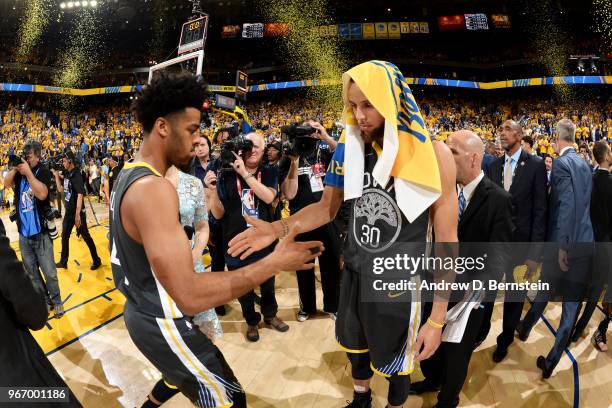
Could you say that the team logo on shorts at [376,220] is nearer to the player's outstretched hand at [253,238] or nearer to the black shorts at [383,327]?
the black shorts at [383,327]

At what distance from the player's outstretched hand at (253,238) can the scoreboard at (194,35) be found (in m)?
9.44

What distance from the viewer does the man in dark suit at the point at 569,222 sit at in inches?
112

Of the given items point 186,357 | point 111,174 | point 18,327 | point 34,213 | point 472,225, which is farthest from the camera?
point 111,174

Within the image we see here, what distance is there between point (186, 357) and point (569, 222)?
A: 3.06 m

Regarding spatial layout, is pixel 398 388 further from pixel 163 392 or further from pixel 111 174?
pixel 111 174

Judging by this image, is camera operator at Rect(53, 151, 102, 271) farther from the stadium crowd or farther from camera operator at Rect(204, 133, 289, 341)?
Answer: the stadium crowd

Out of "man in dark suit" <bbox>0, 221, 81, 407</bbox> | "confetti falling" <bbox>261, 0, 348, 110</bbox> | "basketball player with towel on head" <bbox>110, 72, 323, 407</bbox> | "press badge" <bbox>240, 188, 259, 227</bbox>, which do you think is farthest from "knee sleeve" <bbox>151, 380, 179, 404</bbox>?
"confetti falling" <bbox>261, 0, 348, 110</bbox>

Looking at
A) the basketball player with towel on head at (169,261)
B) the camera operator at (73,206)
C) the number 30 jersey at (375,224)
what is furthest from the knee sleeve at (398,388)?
the camera operator at (73,206)

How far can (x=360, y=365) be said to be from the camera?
2.05 metres

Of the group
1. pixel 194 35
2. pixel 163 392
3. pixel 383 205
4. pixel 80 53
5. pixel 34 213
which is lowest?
pixel 163 392

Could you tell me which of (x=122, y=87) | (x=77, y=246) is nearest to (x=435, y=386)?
(x=77, y=246)

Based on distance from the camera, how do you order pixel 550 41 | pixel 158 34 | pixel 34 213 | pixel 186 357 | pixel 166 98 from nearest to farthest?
1. pixel 166 98
2. pixel 186 357
3. pixel 34 213
4. pixel 550 41
5. pixel 158 34

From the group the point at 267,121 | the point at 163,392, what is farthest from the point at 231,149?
the point at 267,121

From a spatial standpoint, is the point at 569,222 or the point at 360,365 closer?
the point at 360,365
